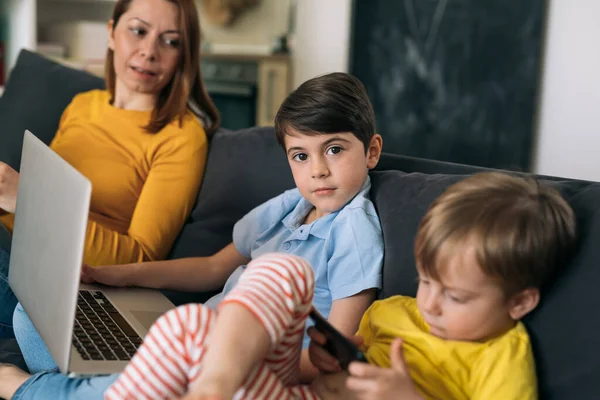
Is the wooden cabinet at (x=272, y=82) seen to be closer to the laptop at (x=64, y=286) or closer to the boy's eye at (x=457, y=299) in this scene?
the laptop at (x=64, y=286)

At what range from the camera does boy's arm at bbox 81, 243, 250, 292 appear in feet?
5.24

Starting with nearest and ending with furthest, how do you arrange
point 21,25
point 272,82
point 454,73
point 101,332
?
point 101,332 < point 454,73 < point 21,25 < point 272,82

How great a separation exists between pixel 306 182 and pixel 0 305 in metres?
0.74

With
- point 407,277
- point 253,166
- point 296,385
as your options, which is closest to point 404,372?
point 296,385

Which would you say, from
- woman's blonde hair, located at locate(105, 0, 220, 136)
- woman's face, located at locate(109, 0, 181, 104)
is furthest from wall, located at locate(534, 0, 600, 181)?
woman's face, located at locate(109, 0, 181, 104)

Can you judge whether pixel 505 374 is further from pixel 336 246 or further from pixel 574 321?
pixel 336 246

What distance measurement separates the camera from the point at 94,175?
188cm

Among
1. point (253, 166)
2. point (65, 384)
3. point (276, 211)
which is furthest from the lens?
point (253, 166)

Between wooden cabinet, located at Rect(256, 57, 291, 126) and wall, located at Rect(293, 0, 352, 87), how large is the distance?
0.09 metres

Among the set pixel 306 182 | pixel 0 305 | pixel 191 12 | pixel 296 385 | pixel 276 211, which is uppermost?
pixel 191 12

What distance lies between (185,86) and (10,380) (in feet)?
2.89

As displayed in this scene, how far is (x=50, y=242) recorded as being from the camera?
3.93 feet

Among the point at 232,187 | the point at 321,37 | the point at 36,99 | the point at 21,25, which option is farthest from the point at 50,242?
the point at 321,37

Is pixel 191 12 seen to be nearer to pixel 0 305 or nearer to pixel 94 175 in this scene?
pixel 94 175
